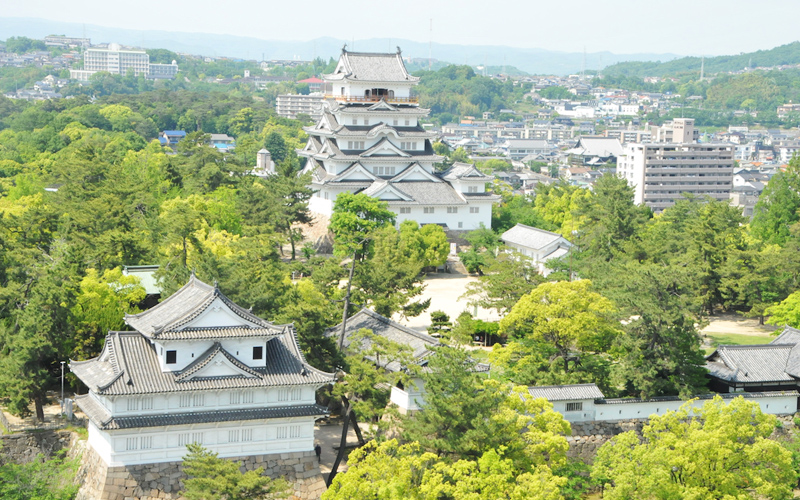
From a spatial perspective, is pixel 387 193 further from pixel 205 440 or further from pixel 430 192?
pixel 205 440

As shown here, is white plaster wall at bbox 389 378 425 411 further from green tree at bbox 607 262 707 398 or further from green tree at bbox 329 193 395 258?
green tree at bbox 329 193 395 258

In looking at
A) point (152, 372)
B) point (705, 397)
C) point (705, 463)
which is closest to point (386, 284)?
point (705, 397)

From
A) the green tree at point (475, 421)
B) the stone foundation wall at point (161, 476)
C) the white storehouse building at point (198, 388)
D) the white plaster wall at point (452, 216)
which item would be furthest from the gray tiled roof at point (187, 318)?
the white plaster wall at point (452, 216)

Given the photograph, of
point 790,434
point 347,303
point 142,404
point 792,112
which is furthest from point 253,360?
point 792,112

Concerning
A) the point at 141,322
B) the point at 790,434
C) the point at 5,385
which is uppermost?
the point at 141,322

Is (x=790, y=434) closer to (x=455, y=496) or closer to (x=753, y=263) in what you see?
(x=753, y=263)

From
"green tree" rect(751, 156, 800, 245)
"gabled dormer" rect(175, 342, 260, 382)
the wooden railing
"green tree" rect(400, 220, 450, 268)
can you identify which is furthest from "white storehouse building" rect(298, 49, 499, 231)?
"gabled dormer" rect(175, 342, 260, 382)

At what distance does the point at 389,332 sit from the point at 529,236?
67.5 feet

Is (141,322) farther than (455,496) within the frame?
Yes

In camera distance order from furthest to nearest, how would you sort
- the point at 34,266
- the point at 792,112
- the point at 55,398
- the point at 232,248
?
the point at 792,112
the point at 232,248
the point at 34,266
the point at 55,398

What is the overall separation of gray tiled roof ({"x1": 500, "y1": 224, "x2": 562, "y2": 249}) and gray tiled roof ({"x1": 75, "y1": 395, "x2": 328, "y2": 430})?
951 inches

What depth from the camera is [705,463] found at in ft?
72.2

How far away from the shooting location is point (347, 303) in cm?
2870

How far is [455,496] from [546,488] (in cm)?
178
